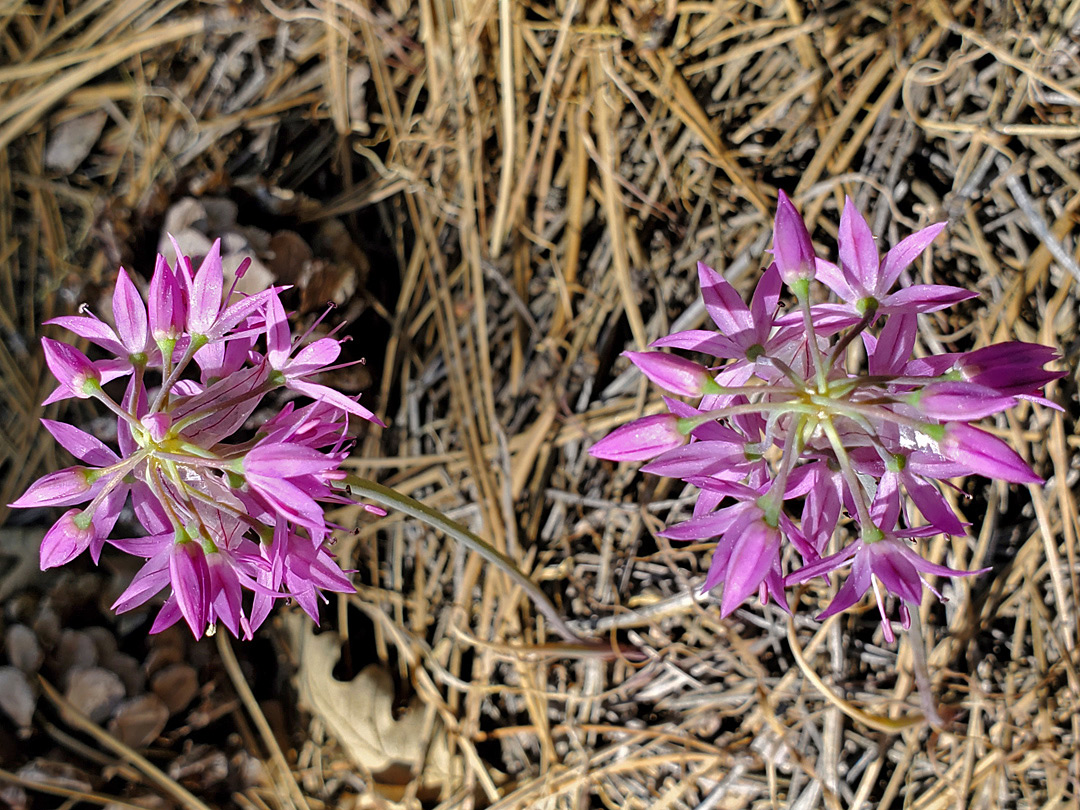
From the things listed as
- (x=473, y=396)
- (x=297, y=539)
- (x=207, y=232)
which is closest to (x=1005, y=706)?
(x=473, y=396)

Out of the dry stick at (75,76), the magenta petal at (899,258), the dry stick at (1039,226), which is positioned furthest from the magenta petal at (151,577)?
the dry stick at (1039,226)

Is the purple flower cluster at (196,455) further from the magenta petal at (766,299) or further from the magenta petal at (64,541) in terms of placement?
the magenta petal at (766,299)

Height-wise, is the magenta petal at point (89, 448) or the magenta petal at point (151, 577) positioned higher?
the magenta petal at point (89, 448)

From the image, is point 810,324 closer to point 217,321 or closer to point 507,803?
point 217,321

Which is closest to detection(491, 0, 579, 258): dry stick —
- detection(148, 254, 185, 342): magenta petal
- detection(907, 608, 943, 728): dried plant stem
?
detection(148, 254, 185, 342): magenta petal

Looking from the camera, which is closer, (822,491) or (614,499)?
(822,491)

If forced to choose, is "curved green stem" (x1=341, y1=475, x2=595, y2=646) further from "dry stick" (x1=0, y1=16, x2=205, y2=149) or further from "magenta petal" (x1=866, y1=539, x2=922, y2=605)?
"dry stick" (x1=0, y1=16, x2=205, y2=149)

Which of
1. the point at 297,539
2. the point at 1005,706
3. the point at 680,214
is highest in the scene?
the point at 680,214
